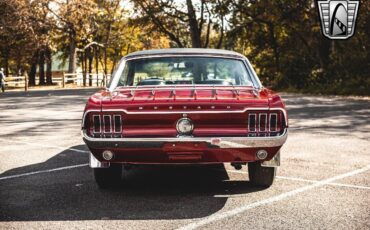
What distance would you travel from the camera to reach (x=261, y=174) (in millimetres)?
A: 5238

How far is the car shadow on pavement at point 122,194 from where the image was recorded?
14.2 ft

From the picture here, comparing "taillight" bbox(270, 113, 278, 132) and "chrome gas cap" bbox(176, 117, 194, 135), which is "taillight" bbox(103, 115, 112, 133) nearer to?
"chrome gas cap" bbox(176, 117, 194, 135)

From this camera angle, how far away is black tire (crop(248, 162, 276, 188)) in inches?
205

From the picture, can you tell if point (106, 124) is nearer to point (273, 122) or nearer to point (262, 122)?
point (262, 122)

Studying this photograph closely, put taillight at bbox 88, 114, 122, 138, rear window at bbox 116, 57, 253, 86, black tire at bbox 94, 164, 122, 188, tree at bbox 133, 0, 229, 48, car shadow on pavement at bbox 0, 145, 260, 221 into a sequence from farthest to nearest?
tree at bbox 133, 0, 229, 48 < rear window at bbox 116, 57, 253, 86 < black tire at bbox 94, 164, 122, 188 < taillight at bbox 88, 114, 122, 138 < car shadow on pavement at bbox 0, 145, 260, 221

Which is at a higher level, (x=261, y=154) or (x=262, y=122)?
(x=262, y=122)

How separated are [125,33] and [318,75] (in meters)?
29.0

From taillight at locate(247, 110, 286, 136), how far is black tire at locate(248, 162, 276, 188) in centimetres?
63

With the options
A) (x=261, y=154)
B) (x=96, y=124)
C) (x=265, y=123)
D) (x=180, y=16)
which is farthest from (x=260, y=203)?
(x=180, y=16)

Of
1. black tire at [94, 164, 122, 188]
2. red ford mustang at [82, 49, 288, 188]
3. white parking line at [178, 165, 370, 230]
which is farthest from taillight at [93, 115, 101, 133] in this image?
white parking line at [178, 165, 370, 230]

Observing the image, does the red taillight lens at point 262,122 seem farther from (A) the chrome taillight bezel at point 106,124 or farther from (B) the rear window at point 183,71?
(A) the chrome taillight bezel at point 106,124

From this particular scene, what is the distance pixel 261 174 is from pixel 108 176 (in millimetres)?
1666

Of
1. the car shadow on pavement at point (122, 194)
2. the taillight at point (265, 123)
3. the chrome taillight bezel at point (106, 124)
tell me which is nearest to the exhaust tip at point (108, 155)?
the chrome taillight bezel at point (106, 124)

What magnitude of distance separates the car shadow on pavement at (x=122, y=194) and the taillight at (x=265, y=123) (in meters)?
0.78
